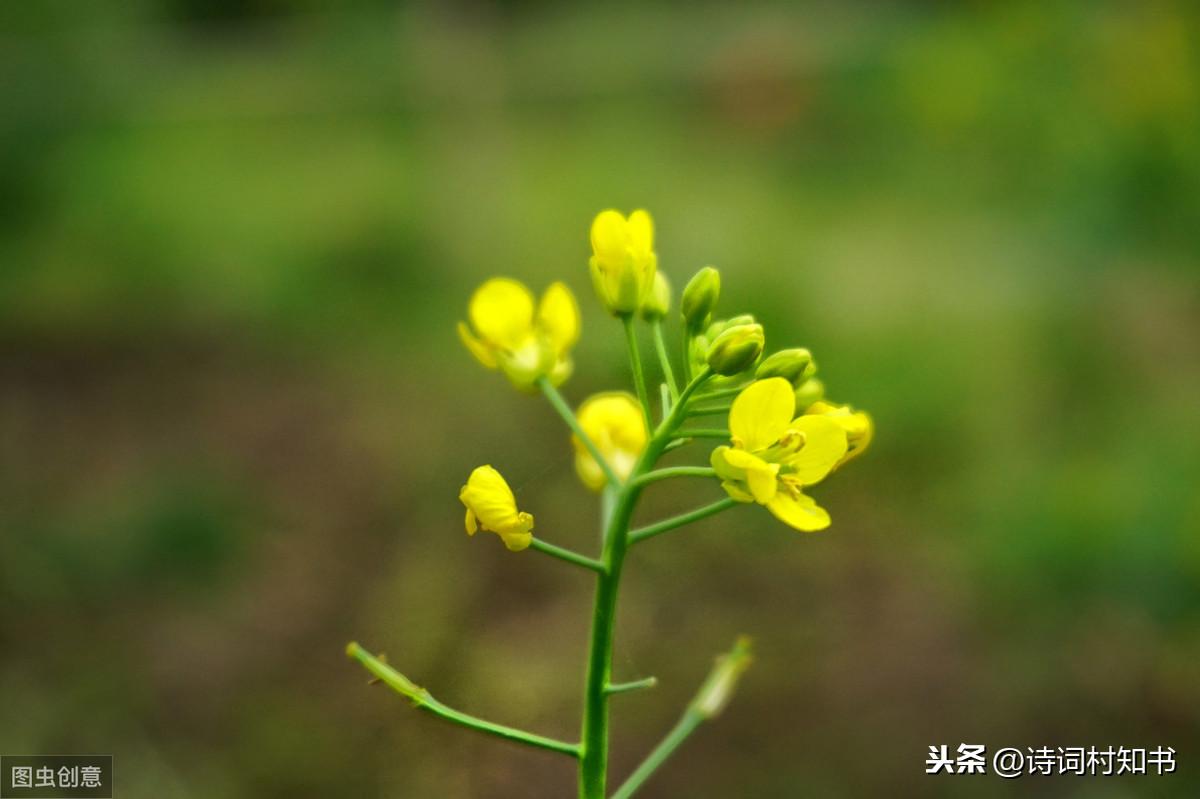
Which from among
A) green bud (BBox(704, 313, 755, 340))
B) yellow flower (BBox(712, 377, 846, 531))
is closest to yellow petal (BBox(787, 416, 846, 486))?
yellow flower (BBox(712, 377, 846, 531))

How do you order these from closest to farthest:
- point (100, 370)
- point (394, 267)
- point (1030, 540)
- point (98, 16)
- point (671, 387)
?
point (671, 387) < point (1030, 540) < point (100, 370) < point (394, 267) < point (98, 16)

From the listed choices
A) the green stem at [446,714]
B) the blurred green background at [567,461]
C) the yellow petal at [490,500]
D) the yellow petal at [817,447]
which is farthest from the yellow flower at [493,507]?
the blurred green background at [567,461]

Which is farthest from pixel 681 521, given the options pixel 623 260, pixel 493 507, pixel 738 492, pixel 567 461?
pixel 567 461

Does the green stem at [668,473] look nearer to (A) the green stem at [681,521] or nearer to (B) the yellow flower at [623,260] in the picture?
(A) the green stem at [681,521]

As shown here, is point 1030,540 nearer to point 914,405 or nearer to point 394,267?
point 914,405

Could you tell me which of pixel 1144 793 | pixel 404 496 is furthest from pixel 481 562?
pixel 1144 793

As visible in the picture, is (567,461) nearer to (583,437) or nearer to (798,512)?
(583,437)

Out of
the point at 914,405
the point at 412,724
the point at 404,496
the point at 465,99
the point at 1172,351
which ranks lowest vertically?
the point at 412,724
